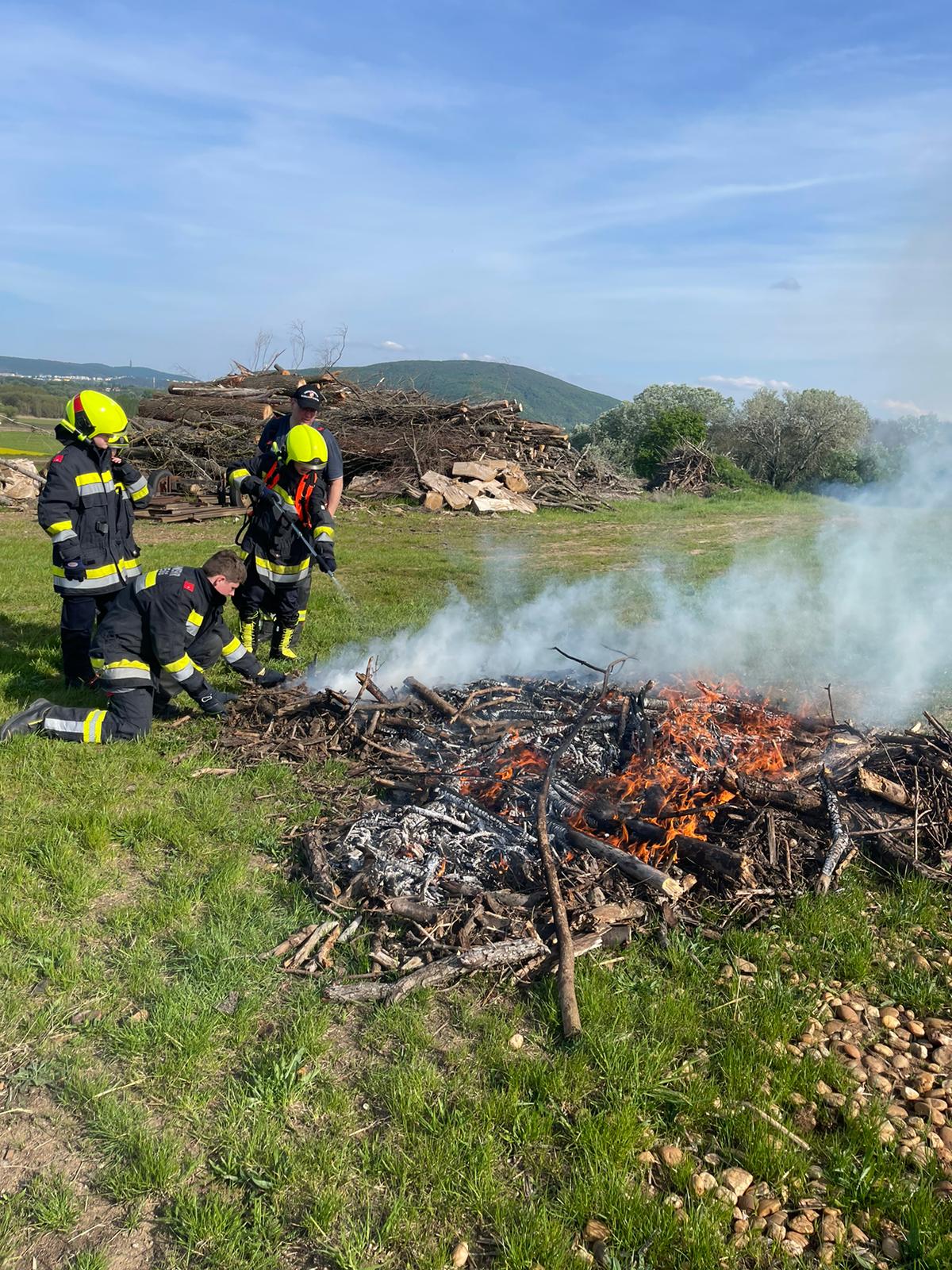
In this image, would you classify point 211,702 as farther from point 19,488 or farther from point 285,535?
point 19,488

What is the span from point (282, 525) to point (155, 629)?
1733mm

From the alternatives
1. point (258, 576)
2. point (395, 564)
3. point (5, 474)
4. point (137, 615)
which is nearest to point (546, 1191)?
point (137, 615)

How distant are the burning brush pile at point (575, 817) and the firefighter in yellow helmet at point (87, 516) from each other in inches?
73.4

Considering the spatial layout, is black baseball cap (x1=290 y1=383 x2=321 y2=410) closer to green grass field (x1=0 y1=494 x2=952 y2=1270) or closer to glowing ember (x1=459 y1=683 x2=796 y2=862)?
glowing ember (x1=459 y1=683 x2=796 y2=862)

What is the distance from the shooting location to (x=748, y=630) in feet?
25.5

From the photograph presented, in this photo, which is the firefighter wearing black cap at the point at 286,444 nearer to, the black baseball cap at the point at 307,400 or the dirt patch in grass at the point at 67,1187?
the black baseball cap at the point at 307,400

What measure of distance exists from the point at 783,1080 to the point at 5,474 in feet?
71.7

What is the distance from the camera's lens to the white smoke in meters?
6.55

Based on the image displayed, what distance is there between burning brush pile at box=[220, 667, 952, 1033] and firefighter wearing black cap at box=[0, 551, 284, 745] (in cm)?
69

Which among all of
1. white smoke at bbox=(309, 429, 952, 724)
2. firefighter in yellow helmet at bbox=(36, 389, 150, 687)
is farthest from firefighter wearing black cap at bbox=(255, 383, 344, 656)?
firefighter in yellow helmet at bbox=(36, 389, 150, 687)

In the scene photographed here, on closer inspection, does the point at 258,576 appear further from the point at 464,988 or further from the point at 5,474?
the point at 5,474

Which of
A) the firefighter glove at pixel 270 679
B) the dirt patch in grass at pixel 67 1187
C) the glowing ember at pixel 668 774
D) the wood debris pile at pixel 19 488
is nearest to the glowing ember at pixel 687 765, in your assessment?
the glowing ember at pixel 668 774

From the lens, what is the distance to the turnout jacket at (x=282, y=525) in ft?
22.6

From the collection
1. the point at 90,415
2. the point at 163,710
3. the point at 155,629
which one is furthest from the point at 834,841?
the point at 90,415
